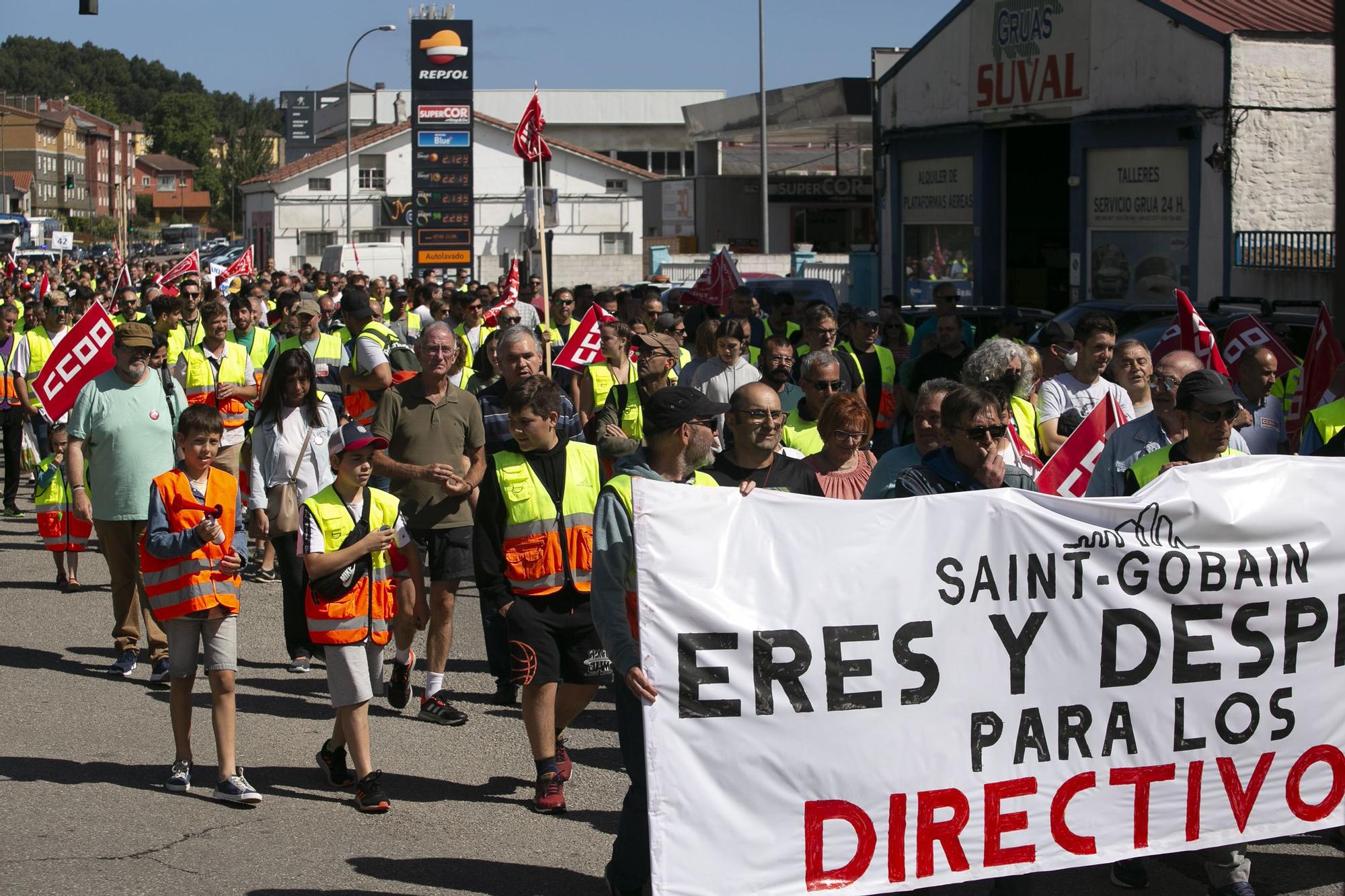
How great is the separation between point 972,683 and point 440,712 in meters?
3.72

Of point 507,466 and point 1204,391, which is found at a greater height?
point 1204,391

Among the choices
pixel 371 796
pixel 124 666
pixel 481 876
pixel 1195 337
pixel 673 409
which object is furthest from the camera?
pixel 1195 337

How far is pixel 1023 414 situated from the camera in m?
8.39

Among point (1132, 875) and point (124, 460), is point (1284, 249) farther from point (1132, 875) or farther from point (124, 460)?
point (1132, 875)

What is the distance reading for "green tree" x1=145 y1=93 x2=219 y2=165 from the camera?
608ft

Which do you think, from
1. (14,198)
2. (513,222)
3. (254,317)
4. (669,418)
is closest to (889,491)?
(669,418)

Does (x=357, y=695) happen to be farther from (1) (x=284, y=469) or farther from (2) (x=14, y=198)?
(2) (x=14, y=198)

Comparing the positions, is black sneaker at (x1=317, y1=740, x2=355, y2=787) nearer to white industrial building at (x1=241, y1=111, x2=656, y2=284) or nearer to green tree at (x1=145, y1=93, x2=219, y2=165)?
white industrial building at (x1=241, y1=111, x2=656, y2=284)

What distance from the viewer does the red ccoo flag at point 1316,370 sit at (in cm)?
942

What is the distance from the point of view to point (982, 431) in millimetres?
5262

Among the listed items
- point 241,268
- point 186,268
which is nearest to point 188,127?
point 241,268

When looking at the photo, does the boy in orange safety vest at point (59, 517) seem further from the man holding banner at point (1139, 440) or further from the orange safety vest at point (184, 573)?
the man holding banner at point (1139, 440)

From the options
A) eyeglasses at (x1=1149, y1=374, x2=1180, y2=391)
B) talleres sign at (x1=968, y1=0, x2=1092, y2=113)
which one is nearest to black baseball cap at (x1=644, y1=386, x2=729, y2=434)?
eyeglasses at (x1=1149, y1=374, x2=1180, y2=391)

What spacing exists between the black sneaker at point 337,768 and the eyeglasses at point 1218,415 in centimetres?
373
